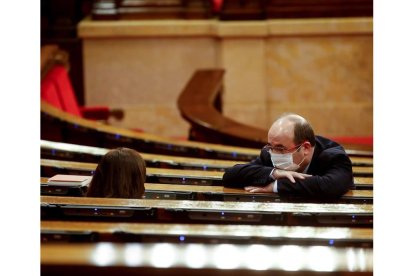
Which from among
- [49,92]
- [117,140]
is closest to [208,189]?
[117,140]

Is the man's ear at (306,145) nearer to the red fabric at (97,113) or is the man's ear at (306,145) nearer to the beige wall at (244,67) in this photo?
the red fabric at (97,113)

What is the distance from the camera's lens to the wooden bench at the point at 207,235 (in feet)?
7.62

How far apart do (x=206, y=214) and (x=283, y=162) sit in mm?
503

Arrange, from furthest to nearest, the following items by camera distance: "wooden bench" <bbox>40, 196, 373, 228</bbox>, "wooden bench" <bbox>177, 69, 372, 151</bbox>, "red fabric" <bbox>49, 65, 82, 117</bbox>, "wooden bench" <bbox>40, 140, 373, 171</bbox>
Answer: "red fabric" <bbox>49, 65, 82, 117</bbox> → "wooden bench" <bbox>177, 69, 372, 151</bbox> → "wooden bench" <bbox>40, 140, 373, 171</bbox> → "wooden bench" <bbox>40, 196, 373, 228</bbox>

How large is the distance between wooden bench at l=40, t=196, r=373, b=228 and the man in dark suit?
0.72 feet

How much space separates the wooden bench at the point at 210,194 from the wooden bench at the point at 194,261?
3.11 feet

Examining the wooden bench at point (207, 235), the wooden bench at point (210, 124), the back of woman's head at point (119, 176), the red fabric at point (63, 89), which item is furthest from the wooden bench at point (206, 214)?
the red fabric at point (63, 89)

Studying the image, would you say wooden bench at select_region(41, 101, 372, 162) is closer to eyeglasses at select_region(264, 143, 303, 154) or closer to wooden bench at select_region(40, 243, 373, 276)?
eyeglasses at select_region(264, 143, 303, 154)

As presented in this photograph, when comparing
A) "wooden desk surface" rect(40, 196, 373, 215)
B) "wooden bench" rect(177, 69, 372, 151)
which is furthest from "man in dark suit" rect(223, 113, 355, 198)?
"wooden bench" rect(177, 69, 372, 151)

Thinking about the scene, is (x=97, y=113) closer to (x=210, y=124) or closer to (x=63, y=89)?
(x=63, y=89)

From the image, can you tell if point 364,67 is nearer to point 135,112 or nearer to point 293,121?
point 135,112

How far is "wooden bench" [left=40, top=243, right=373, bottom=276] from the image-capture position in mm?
1980
